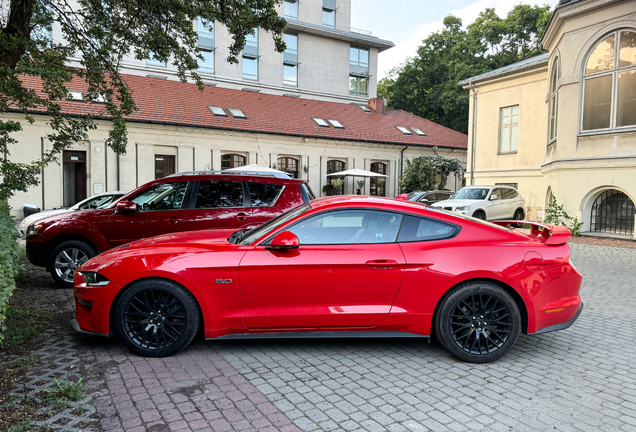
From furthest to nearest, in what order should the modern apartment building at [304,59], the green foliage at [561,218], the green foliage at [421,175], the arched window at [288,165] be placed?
the modern apartment building at [304,59], the green foliage at [421,175], the arched window at [288,165], the green foliage at [561,218]

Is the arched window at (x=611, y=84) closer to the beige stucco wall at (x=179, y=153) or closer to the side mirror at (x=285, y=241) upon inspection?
the side mirror at (x=285, y=241)

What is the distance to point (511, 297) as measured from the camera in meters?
4.25

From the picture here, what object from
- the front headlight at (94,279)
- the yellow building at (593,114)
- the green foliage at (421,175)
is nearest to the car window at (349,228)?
the front headlight at (94,279)

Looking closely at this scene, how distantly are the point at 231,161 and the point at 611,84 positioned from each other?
62.0 feet

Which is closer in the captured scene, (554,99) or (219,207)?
(219,207)

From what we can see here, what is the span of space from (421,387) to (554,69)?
62.0 feet

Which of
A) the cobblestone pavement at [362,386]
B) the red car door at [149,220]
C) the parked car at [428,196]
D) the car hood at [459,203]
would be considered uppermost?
the parked car at [428,196]

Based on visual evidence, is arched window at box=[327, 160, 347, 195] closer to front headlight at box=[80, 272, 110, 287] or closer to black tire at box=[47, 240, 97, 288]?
black tire at box=[47, 240, 97, 288]

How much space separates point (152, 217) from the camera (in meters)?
7.47

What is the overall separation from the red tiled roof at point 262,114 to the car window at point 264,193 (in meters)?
16.6

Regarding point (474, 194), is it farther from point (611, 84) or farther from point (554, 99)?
point (611, 84)

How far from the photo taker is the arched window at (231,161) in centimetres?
2608

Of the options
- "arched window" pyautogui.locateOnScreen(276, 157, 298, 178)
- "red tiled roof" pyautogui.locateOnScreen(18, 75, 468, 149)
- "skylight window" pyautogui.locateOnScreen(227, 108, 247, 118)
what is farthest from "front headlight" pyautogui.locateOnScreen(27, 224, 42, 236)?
"arched window" pyautogui.locateOnScreen(276, 157, 298, 178)

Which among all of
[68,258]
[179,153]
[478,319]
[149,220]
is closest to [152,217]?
[149,220]
